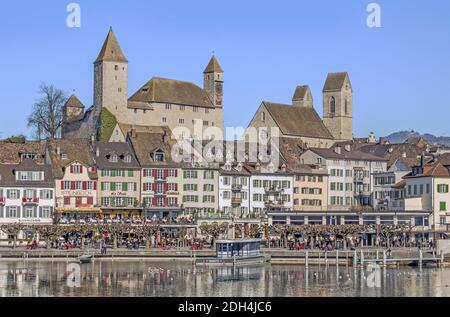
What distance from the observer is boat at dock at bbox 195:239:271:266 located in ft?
354

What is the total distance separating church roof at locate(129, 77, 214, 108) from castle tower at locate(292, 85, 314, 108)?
18796 millimetres

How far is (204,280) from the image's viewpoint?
316ft

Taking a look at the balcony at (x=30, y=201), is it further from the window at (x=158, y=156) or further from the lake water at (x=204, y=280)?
the lake water at (x=204, y=280)

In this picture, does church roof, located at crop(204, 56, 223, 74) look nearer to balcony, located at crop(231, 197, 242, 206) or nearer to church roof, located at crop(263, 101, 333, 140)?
church roof, located at crop(263, 101, 333, 140)

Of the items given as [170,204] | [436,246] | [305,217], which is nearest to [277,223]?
[305,217]

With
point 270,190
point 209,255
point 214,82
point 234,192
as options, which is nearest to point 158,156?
point 234,192

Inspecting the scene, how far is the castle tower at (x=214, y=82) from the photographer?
18125 centimetres

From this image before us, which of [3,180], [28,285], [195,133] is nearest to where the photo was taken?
[28,285]

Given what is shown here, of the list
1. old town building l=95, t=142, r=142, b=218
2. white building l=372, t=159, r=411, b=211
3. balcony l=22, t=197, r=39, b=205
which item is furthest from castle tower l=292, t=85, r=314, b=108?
balcony l=22, t=197, r=39, b=205

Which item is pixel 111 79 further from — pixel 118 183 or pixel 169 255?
pixel 169 255

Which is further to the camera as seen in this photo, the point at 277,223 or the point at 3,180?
the point at 277,223

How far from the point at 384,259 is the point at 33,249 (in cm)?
3146
